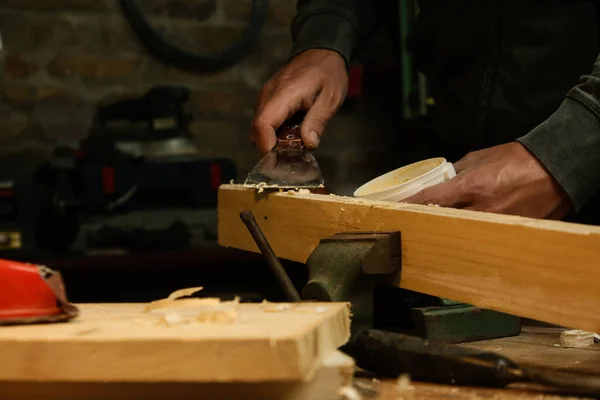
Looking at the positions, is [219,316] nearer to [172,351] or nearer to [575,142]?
[172,351]

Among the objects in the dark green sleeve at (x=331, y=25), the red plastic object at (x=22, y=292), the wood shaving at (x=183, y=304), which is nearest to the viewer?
the red plastic object at (x=22, y=292)

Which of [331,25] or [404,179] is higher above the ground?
[331,25]

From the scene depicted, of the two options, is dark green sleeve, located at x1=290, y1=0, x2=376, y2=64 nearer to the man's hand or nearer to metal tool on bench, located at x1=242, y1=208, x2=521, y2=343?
the man's hand

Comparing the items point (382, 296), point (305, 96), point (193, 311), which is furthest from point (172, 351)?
point (305, 96)

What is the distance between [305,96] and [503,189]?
0.65 metres

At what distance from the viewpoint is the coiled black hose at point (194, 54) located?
3658 millimetres

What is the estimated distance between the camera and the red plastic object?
83cm

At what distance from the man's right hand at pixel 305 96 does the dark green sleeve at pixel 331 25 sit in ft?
0.11

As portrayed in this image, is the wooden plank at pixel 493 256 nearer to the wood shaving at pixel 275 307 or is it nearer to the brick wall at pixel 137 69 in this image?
the wood shaving at pixel 275 307

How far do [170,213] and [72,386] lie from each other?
9.62ft

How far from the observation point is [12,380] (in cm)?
77

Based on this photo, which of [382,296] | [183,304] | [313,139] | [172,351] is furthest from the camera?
[313,139]

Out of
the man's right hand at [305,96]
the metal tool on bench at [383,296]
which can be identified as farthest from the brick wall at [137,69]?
the metal tool on bench at [383,296]

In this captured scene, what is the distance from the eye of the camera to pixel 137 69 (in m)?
3.72
